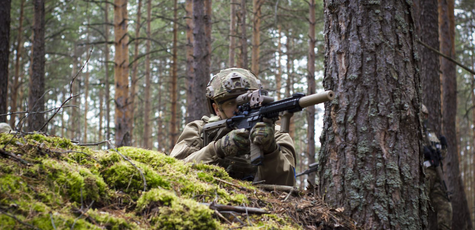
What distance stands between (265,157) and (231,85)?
38.9 inches

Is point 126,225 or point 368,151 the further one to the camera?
point 368,151

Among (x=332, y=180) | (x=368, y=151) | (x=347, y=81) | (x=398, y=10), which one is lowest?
(x=332, y=180)

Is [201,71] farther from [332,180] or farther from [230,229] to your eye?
[230,229]

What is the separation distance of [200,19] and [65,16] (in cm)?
1249

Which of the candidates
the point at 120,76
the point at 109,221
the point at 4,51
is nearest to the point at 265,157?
the point at 109,221

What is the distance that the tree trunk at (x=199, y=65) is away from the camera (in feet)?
29.6

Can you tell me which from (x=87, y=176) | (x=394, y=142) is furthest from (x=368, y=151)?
(x=87, y=176)

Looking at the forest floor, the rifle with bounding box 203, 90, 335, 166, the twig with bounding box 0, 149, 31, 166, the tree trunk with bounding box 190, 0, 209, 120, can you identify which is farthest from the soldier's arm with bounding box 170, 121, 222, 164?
the tree trunk with bounding box 190, 0, 209, 120

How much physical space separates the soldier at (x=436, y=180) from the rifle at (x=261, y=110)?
479cm

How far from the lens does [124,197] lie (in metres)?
2.25

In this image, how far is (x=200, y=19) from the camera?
30.7ft

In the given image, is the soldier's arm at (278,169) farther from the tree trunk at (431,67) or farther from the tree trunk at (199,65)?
the tree trunk at (431,67)

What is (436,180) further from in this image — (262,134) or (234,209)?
(234,209)

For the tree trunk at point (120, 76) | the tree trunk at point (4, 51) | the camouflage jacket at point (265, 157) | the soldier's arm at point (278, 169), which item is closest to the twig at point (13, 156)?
the camouflage jacket at point (265, 157)
